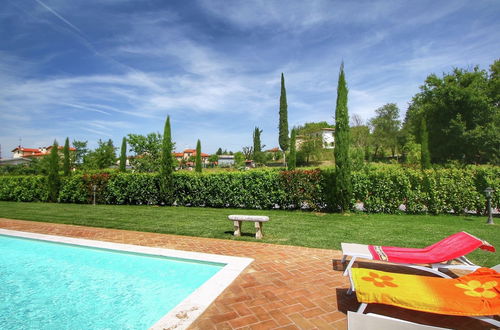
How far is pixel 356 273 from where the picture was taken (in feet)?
10.2

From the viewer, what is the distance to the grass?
631 cm

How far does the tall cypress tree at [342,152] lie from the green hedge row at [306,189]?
1.36 feet

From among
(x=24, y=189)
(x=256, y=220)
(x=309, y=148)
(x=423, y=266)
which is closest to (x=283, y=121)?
(x=309, y=148)

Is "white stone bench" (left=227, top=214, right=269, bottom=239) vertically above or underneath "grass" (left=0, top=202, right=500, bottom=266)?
above

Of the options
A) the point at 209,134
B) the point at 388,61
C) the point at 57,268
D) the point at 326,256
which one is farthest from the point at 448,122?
the point at 57,268

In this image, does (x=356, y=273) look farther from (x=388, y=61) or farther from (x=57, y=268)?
(x=388, y=61)

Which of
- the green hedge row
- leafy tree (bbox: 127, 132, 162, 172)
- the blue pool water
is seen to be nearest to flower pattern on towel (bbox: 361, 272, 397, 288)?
the blue pool water

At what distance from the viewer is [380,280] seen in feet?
9.56

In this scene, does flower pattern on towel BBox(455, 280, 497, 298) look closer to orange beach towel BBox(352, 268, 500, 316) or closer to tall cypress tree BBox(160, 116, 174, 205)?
orange beach towel BBox(352, 268, 500, 316)

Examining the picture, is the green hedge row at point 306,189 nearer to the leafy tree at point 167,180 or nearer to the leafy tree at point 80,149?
the leafy tree at point 167,180

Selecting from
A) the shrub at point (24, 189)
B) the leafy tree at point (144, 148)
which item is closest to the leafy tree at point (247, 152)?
the leafy tree at point (144, 148)

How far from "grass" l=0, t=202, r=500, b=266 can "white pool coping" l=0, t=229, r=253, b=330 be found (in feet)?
4.98

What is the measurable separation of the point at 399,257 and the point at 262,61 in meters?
13.2

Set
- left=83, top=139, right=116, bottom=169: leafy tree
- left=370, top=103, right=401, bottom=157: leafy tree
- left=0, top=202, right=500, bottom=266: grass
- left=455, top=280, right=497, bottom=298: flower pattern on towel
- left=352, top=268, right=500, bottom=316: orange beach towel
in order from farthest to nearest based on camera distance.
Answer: left=370, top=103, right=401, bottom=157: leafy tree → left=83, top=139, right=116, bottom=169: leafy tree → left=0, top=202, right=500, bottom=266: grass → left=455, top=280, right=497, bottom=298: flower pattern on towel → left=352, top=268, right=500, bottom=316: orange beach towel
